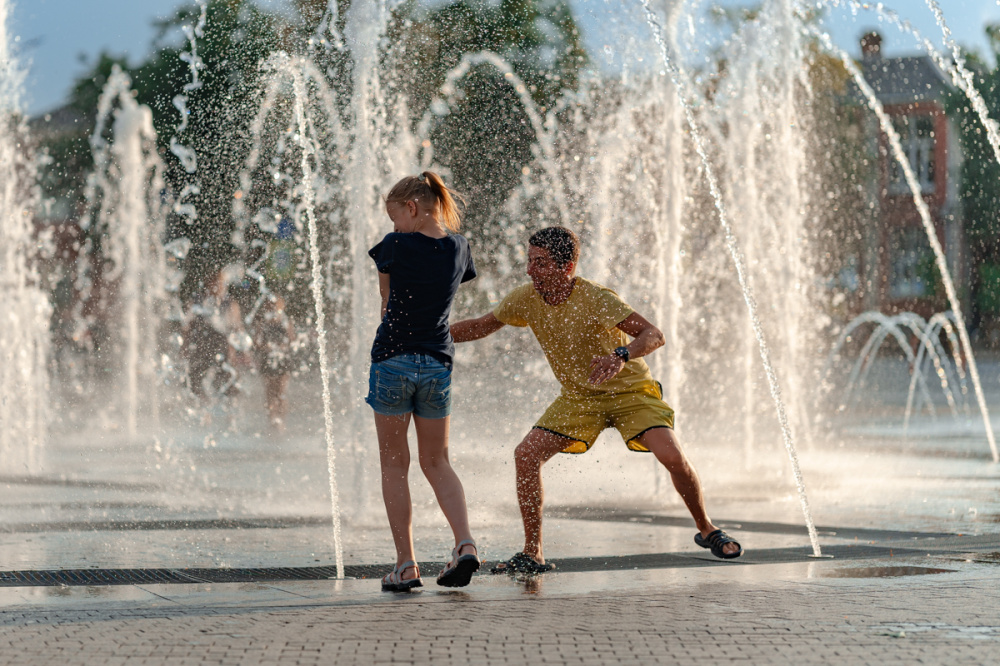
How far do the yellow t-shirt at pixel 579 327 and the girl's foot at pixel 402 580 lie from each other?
0.99m

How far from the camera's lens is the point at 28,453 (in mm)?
11031

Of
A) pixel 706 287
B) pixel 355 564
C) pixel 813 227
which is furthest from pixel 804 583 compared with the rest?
pixel 813 227

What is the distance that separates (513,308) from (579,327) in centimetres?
27

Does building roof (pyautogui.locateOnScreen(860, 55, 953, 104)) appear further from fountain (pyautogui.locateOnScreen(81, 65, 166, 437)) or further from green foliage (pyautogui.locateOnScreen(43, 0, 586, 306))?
fountain (pyautogui.locateOnScreen(81, 65, 166, 437))

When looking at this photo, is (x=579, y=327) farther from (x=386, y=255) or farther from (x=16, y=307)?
(x=16, y=307)

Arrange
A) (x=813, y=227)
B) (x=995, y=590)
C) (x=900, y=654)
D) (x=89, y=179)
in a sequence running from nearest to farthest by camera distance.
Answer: (x=900, y=654) < (x=995, y=590) < (x=813, y=227) < (x=89, y=179)

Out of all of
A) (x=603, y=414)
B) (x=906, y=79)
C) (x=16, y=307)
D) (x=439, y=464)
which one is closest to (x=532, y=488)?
(x=603, y=414)

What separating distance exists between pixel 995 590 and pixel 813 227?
28233 millimetres

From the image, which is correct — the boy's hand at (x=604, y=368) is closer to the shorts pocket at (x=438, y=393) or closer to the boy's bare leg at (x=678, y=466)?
the boy's bare leg at (x=678, y=466)

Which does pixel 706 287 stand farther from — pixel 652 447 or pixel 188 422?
pixel 652 447

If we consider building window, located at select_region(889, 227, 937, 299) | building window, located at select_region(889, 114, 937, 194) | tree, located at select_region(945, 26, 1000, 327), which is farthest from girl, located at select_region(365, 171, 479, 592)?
building window, located at select_region(889, 114, 937, 194)

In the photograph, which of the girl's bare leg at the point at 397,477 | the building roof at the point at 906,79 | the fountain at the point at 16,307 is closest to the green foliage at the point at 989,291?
the building roof at the point at 906,79

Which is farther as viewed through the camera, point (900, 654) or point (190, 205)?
point (190, 205)

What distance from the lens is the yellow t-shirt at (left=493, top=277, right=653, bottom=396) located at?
5.19 metres
